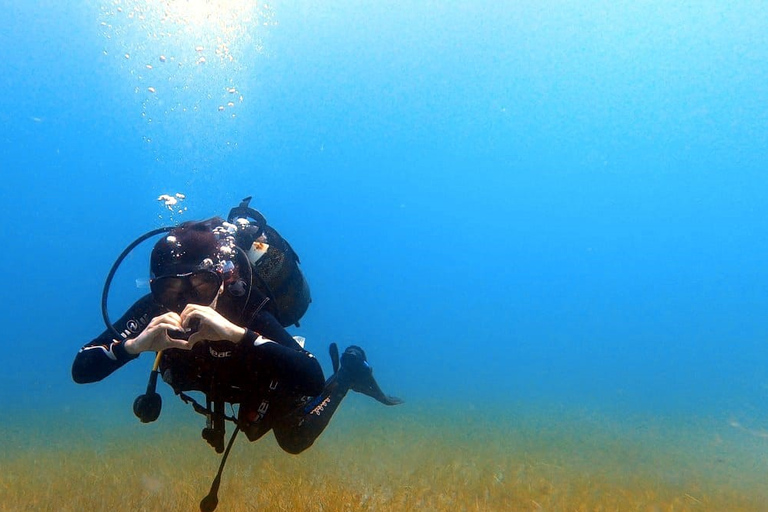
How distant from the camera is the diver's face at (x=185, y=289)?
11.7 ft

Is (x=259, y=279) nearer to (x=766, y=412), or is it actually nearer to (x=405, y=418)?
(x=405, y=418)

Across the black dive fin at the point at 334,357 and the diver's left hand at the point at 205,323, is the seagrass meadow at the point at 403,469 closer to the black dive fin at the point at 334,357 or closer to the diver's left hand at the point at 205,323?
the black dive fin at the point at 334,357

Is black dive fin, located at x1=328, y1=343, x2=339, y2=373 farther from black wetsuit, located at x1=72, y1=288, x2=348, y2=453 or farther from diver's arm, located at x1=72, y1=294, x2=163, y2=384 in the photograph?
diver's arm, located at x1=72, y1=294, x2=163, y2=384

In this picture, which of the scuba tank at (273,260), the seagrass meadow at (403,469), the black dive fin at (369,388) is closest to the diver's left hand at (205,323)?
the scuba tank at (273,260)

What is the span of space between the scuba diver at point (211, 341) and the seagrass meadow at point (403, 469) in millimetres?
2382

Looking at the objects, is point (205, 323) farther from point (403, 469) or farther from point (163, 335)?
point (403, 469)

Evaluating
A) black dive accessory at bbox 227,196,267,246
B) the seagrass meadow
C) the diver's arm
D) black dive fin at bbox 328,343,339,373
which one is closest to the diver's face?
the diver's arm

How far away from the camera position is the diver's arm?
407cm

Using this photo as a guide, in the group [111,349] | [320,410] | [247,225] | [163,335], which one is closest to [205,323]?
[163,335]

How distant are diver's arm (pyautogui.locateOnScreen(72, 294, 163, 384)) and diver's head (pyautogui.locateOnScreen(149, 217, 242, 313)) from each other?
0.39m

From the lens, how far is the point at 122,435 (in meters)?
13.8

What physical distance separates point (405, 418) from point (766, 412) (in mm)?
24158

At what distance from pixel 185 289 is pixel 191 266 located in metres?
0.20

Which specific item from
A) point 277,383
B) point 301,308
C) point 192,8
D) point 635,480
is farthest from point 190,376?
point 192,8
